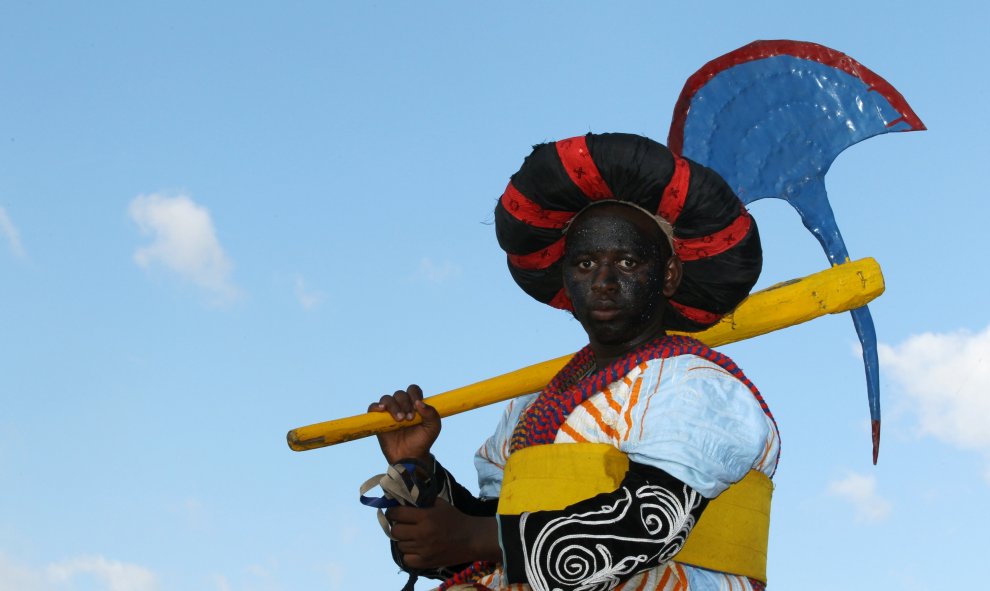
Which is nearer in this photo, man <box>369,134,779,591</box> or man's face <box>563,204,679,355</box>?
man <box>369,134,779,591</box>

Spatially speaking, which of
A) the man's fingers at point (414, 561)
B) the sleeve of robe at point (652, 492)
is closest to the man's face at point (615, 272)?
the sleeve of robe at point (652, 492)

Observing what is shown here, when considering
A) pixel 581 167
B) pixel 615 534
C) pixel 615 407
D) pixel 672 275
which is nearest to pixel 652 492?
pixel 615 534

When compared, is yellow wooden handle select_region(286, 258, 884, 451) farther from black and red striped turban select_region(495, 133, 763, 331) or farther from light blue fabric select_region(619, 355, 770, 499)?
light blue fabric select_region(619, 355, 770, 499)

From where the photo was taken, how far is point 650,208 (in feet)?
11.9

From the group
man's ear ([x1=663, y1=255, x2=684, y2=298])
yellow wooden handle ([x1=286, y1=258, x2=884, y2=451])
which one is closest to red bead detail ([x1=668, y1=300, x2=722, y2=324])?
man's ear ([x1=663, y1=255, x2=684, y2=298])

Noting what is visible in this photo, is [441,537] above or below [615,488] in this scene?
above

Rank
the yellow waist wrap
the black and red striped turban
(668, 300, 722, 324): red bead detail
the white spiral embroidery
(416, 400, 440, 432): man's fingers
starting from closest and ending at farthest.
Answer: the white spiral embroidery → the yellow waist wrap → the black and red striped turban → (668, 300, 722, 324): red bead detail → (416, 400, 440, 432): man's fingers

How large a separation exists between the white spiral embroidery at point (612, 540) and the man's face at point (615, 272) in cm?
66

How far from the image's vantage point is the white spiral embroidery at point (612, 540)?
306cm

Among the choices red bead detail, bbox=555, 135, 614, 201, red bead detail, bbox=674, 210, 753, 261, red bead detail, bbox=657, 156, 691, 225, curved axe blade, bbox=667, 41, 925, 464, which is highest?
curved axe blade, bbox=667, 41, 925, 464

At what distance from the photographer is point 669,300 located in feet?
12.7

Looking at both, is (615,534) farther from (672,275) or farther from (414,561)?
(672,275)

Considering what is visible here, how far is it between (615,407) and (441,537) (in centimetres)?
70

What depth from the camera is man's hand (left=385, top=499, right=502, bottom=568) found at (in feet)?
11.9
